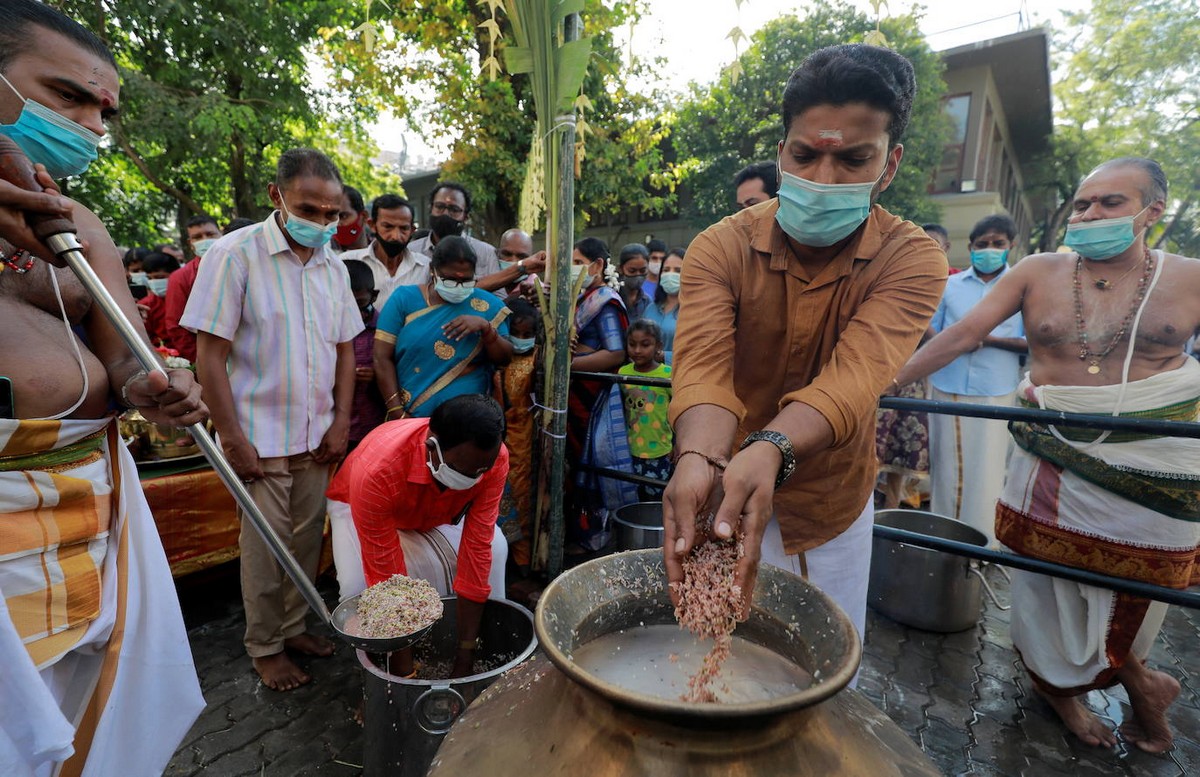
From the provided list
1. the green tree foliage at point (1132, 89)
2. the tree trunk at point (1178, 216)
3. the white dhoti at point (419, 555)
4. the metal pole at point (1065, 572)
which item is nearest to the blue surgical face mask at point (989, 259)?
the metal pole at point (1065, 572)

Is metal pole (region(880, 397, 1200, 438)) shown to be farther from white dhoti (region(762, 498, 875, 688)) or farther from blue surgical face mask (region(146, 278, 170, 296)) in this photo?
blue surgical face mask (region(146, 278, 170, 296))

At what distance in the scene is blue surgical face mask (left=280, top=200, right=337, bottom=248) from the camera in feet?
9.87

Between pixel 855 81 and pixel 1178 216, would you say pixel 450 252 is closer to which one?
pixel 855 81

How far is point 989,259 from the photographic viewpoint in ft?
16.1

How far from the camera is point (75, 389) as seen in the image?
1706mm

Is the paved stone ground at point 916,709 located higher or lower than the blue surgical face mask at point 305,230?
lower

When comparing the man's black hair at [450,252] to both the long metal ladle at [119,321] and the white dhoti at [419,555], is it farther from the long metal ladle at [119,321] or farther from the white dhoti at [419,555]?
the long metal ladle at [119,321]

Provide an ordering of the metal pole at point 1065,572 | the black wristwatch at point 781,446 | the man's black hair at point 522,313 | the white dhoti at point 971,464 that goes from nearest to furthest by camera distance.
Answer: the black wristwatch at point 781,446
the metal pole at point 1065,572
the man's black hair at point 522,313
the white dhoti at point 971,464

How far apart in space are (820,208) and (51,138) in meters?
2.14

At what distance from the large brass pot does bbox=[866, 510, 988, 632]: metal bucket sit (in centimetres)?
263

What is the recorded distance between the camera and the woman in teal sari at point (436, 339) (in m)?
3.79

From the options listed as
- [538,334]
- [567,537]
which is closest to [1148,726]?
[567,537]

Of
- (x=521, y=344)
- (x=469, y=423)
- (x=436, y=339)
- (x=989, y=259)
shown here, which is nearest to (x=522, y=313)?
(x=521, y=344)

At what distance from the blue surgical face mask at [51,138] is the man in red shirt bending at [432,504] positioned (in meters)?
1.42
